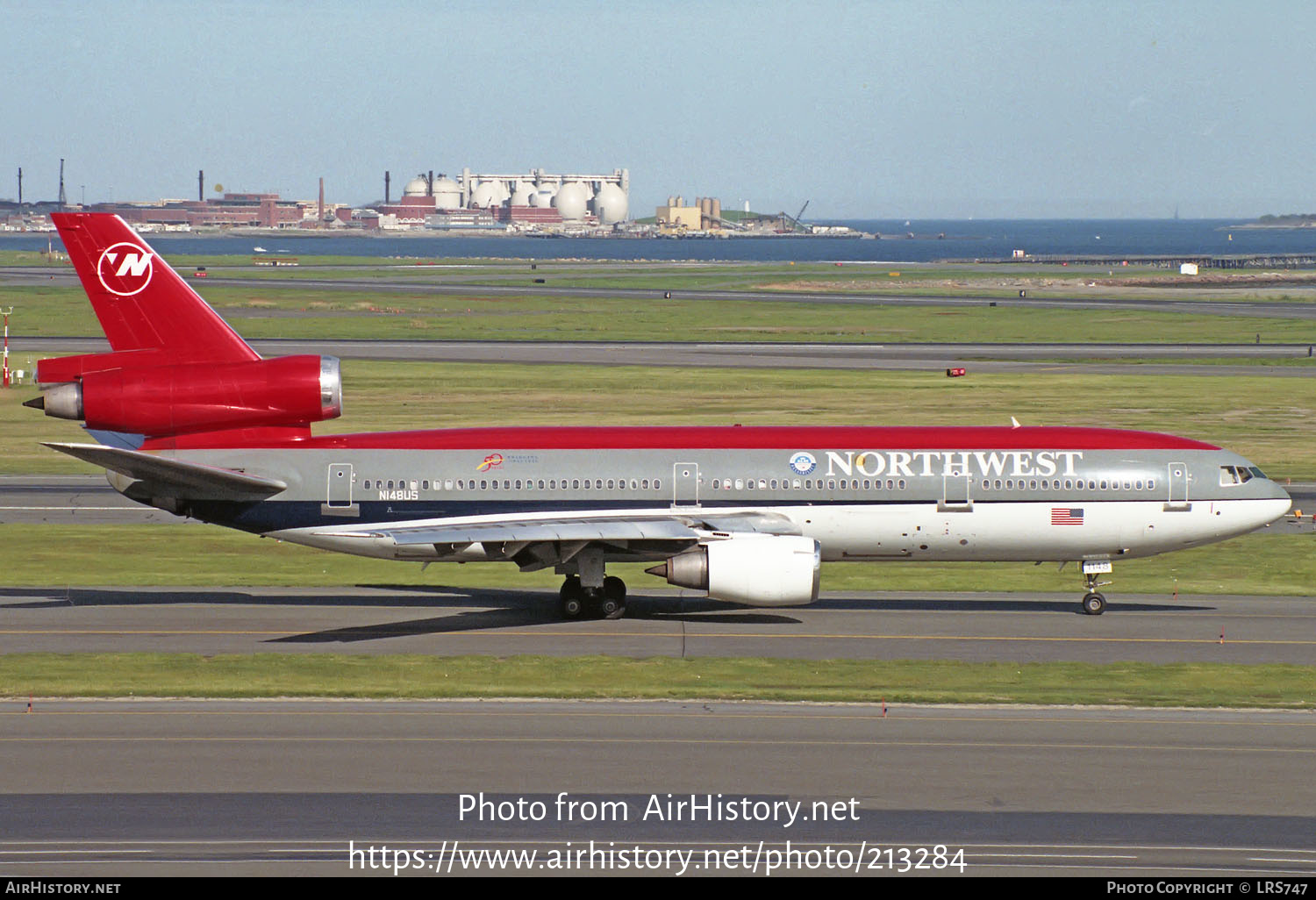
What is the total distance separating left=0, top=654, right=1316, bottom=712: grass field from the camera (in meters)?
32.7

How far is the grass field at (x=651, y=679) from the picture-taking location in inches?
1288

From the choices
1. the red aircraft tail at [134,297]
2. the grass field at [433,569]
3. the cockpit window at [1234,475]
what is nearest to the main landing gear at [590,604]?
the grass field at [433,569]

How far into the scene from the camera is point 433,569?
49562 mm

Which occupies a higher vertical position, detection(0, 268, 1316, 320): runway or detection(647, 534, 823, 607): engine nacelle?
detection(0, 268, 1316, 320): runway

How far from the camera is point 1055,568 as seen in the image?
49562 mm

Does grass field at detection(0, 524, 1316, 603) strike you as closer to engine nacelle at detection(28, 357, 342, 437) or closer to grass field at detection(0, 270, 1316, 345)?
engine nacelle at detection(28, 357, 342, 437)

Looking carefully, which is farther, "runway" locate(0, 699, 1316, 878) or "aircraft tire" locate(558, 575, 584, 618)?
"aircraft tire" locate(558, 575, 584, 618)

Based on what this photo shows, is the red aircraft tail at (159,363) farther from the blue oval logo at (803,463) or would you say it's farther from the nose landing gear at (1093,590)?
the nose landing gear at (1093,590)

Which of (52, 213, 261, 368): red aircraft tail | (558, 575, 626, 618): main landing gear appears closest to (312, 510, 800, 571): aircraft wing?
(558, 575, 626, 618): main landing gear

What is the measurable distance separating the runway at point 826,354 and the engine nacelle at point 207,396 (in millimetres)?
64459

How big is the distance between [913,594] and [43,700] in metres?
24.9

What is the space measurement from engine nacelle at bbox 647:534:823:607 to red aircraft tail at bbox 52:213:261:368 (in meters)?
13.6

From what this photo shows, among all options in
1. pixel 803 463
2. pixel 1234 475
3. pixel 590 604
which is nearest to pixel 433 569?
pixel 590 604

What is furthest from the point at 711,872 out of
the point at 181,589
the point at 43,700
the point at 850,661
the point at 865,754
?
the point at 181,589
